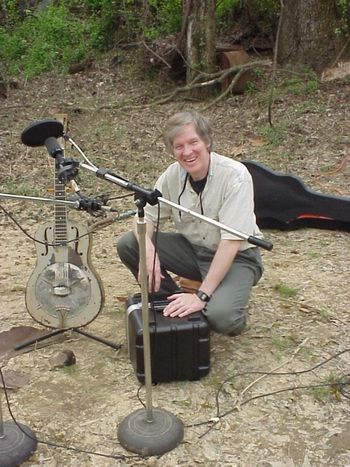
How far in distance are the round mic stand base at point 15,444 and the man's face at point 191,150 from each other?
1485mm

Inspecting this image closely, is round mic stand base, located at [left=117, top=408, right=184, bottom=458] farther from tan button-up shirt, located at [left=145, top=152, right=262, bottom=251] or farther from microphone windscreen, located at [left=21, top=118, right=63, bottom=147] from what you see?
microphone windscreen, located at [left=21, top=118, right=63, bottom=147]

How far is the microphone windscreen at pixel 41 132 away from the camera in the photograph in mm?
3010

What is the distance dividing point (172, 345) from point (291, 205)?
2.46m

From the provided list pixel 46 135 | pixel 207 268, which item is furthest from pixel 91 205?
pixel 207 268

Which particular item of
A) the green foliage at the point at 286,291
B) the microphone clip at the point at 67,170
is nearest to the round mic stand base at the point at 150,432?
the microphone clip at the point at 67,170

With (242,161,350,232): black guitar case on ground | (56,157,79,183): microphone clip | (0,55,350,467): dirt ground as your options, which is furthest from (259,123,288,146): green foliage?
(56,157,79,183): microphone clip

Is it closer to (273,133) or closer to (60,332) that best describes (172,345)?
(60,332)

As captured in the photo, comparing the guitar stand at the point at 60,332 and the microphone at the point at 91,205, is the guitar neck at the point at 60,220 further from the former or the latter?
the microphone at the point at 91,205

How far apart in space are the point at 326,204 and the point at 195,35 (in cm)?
391

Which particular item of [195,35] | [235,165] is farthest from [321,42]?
[235,165]

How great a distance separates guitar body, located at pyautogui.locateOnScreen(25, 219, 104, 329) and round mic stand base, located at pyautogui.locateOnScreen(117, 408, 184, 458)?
854 millimetres

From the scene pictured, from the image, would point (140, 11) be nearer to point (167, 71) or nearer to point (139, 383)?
point (167, 71)

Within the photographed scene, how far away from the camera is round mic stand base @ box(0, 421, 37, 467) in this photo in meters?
2.85

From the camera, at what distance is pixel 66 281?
12.3 feet
